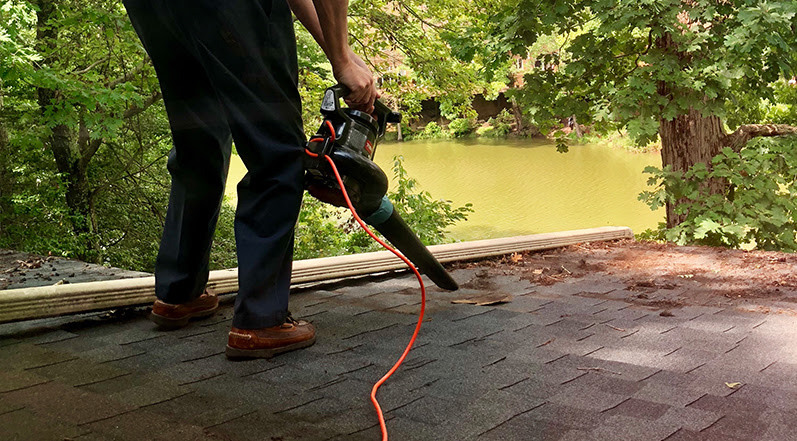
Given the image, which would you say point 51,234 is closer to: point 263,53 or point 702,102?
point 263,53

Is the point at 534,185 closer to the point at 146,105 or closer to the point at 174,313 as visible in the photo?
the point at 146,105

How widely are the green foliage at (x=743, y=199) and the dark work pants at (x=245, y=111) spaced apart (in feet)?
14.4

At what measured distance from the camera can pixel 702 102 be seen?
5.06 metres

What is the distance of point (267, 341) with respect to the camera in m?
1.64

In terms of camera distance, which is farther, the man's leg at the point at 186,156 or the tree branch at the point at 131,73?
the tree branch at the point at 131,73

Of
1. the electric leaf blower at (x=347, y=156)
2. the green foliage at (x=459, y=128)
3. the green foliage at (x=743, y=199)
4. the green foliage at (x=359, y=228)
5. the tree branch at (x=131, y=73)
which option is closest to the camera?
the electric leaf blower at (x=347, y=156)

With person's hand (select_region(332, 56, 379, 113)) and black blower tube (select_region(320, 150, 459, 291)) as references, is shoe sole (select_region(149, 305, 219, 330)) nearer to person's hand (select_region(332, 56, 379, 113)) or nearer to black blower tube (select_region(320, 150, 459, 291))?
black blower tube (select_region(320, 150, 459, 291))

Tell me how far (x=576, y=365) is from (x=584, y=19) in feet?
→ 14.5

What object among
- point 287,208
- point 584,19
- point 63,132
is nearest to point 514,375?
point 287,208

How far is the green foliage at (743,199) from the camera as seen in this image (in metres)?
5.23

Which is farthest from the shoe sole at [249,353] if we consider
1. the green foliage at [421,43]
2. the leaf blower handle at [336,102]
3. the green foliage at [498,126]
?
the green foliage at [498,126]

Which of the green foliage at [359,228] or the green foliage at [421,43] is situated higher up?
the green foliage at [421,43]

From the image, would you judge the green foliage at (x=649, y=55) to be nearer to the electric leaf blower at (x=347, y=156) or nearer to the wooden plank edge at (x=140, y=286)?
the wooden plank edge at (x=140, y=286)

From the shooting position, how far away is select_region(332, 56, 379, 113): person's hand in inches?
67.6
